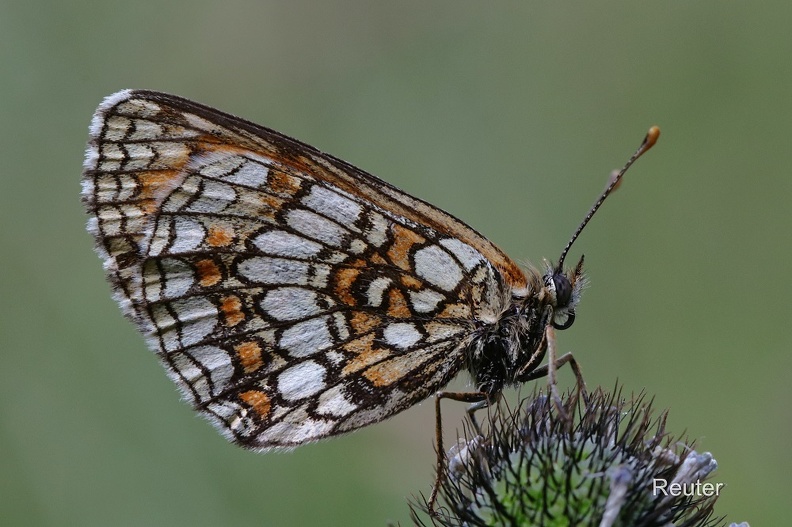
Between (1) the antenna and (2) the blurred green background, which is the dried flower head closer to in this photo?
(1) the antenna

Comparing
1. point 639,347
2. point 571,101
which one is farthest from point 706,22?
point 639,347

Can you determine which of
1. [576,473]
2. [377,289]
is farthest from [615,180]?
[576,473]

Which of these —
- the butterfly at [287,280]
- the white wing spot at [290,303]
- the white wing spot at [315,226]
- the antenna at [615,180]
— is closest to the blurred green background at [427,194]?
the butterfly at [287,280]

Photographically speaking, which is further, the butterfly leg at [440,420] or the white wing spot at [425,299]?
the white wing spot at [425,299]

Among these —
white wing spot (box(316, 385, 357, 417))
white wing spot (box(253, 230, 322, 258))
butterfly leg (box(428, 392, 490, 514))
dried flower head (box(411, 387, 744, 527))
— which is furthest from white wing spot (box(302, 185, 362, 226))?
dried flower head (box(411, 387, 744, 527))

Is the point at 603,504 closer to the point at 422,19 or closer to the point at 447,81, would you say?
the point at 447,81

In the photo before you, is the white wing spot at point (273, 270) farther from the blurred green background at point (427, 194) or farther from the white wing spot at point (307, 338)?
the blurred green background at point (427, 194)
